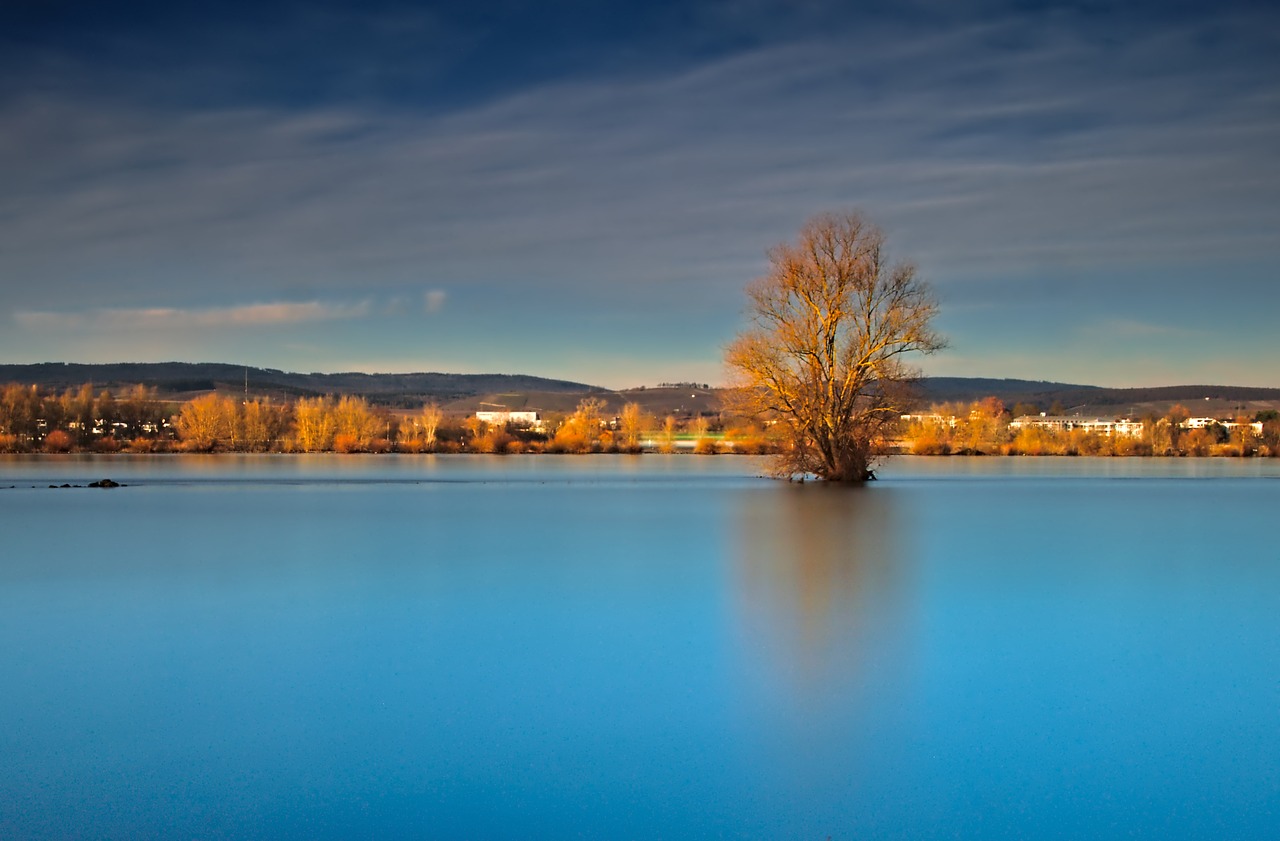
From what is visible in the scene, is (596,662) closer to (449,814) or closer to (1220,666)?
(449,814)

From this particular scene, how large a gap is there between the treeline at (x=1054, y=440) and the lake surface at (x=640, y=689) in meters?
48.1

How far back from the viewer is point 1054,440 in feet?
226

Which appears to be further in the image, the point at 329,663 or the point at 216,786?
the point at 329,663

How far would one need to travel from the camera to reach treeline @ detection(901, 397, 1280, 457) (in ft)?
204

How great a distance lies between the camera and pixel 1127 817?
425 centimetres

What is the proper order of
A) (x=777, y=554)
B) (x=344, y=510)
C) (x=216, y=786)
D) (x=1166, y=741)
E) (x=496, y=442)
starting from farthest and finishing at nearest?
(x=496, y=442) → (x=344, y=510) → (x=777, y=554) → (x=1166, y=741) → (x=216, y=786)

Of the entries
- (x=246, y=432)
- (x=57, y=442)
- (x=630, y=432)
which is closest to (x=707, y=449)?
(x=630, y=432)

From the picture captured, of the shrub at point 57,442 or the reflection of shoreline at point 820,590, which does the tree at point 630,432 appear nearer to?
the shrub at point 57,442

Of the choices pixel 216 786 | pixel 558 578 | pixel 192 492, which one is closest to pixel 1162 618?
pixel 558 578

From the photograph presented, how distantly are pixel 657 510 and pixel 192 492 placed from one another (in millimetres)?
11393

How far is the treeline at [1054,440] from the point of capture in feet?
204

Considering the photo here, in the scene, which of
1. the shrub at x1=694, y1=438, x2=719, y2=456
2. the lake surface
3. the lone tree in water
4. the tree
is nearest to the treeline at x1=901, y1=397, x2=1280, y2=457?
the shrub at x1=694, y1=438, x2=719, y2=456

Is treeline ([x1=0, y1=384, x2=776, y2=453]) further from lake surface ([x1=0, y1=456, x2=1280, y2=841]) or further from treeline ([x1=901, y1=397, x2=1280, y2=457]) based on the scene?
lake surface ([x1=0, y1=456, x2=1280, y2=841])

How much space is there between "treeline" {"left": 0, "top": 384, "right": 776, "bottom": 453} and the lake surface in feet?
160
